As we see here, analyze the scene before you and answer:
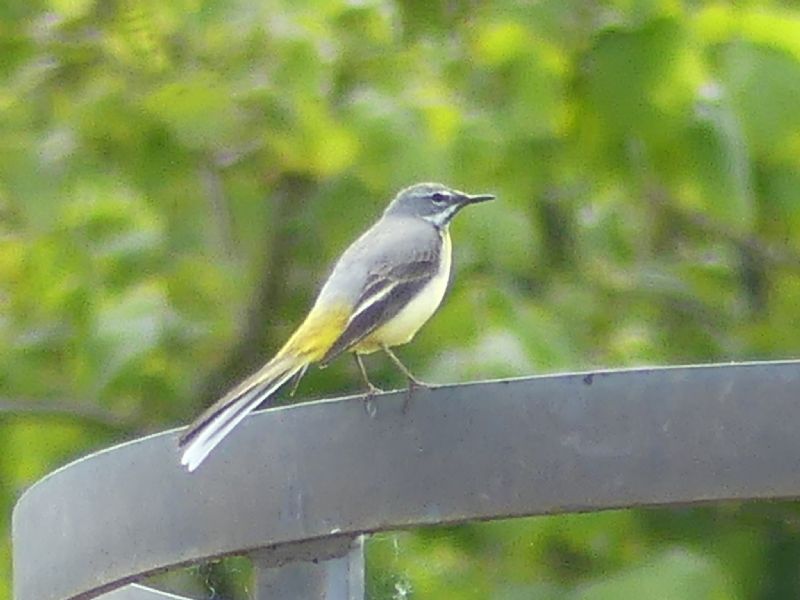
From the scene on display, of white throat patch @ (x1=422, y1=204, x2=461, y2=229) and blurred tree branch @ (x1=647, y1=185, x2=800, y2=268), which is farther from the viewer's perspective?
blurred tree branch @ (x1=647, y1=185, x2=800, y2=268)

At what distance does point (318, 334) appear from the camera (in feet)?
12.4

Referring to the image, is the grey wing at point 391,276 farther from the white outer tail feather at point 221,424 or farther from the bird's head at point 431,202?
the white outer tail feather at point 221,424

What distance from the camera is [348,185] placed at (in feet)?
15.7

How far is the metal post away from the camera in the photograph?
97.9 inches

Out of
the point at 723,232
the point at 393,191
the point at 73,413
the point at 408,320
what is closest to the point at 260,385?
the point at 408,320

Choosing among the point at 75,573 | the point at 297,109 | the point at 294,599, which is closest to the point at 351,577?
the point at 294,599

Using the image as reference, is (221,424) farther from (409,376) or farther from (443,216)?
(443,216)

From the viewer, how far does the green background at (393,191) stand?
4383 mm

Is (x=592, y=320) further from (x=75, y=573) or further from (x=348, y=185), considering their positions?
(x=75, y=573)

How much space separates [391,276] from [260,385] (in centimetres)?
98

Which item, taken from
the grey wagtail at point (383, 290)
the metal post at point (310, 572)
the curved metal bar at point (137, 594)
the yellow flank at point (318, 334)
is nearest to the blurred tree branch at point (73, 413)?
the grey wagtail at point (383, 290)

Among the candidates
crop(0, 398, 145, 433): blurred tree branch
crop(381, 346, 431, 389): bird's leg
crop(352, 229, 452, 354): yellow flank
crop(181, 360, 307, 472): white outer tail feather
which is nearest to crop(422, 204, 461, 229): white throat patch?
crop(352, 229, 452, 354): yellow flank

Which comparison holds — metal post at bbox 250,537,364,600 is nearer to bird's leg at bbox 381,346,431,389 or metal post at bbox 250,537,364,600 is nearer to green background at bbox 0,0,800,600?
bird's leg at bbox 381,346,431,389

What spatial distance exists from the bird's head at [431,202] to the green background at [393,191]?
56 mm
